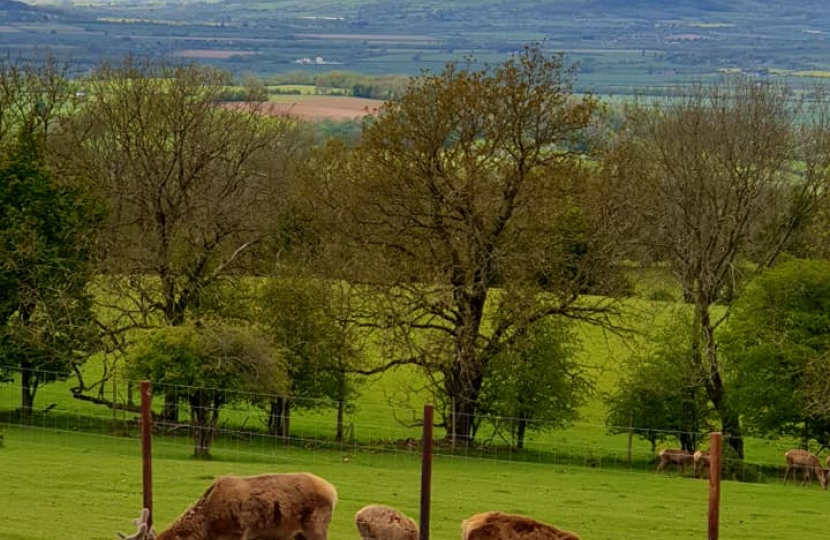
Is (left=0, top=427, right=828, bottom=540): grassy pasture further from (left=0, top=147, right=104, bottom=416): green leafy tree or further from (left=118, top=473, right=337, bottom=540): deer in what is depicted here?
(left=0, top=147, right=104, bottom=416): green leafy tree

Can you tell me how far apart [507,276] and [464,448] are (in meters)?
5.31

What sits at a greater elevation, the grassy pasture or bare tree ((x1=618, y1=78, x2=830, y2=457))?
bare tree ((x1=618, y1=78, x2=830, y2=457))

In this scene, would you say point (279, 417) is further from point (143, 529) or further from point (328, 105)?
point (328, 105)

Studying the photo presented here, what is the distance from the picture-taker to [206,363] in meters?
38.4

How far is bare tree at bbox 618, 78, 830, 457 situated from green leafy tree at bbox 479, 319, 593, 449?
4109 millimetres

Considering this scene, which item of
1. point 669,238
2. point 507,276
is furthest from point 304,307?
point 669,238

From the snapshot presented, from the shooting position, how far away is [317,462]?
119 feet

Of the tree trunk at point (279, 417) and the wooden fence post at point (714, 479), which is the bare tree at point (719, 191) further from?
the wooden fence post at point (714, 479)

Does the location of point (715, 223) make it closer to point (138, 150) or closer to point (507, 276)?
point (507, 276)

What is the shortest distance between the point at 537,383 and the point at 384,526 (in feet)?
72.9

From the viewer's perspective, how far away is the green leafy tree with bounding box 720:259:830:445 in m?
40.6

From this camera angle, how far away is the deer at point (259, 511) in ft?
61.7

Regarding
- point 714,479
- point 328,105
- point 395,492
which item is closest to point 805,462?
point 395,492

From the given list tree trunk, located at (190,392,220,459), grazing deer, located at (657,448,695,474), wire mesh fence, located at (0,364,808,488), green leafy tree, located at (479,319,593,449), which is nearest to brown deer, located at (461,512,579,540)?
tree trunk, located at (190,392,220,459)
